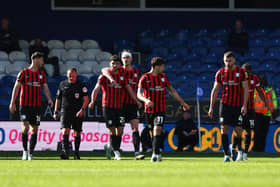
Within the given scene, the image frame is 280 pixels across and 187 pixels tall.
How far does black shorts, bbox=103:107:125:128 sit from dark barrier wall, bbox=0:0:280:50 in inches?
428

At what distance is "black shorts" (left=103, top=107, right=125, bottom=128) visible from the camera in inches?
701

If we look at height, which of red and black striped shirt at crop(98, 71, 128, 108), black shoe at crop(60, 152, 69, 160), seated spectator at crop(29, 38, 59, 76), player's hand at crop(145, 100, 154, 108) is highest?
seated spectator at crop(29, 38, 59, 76)

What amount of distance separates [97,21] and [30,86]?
443 inches

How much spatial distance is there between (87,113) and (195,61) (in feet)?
18.3

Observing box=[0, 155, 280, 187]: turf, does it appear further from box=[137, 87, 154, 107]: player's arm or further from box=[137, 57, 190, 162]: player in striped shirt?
box=[137, 57, 190, 162]: player in striped shirt

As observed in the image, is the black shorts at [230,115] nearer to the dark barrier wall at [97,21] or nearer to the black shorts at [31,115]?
the black shorts at [31,115]

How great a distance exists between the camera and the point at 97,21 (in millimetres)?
29156

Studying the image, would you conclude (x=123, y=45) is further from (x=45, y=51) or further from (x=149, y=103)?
(x=149, y=103)

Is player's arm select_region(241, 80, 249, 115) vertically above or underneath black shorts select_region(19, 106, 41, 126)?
above

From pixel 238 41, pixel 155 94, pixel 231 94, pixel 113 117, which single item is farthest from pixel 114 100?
pixel 238 41

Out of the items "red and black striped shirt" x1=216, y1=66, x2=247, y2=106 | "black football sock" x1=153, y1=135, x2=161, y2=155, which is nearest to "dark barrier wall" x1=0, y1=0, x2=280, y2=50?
"red and black striped shirt" x1=216, y1=66, x2=247, y2=106

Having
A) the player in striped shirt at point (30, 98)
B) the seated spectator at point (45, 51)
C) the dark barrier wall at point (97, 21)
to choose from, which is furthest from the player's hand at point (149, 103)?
the dark barrier wall at point (97, 21)

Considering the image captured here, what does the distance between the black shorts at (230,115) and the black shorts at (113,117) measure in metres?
2.12

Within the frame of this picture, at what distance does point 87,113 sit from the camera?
22.6 meters
